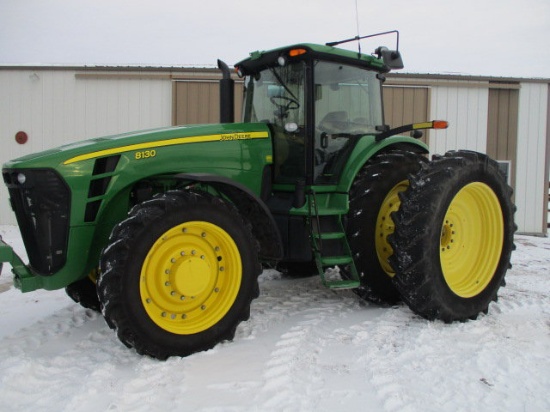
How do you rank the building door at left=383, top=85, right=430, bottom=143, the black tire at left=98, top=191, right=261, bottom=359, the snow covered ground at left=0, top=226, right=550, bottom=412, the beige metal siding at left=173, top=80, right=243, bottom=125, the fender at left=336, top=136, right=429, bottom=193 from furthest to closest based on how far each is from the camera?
the building door at left=383, top=85, right=430, bottom=143, the beige metal siding at left=173, top=80, right=243, bottom=125, the fender at left=336, top=136, right=429, bottom=193, the black tire at left=98, top=191, right=261, bottom=359, the snow covered ground at left=0, top=226, right=550, bottom=412

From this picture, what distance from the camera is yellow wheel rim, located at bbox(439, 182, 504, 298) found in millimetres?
4082

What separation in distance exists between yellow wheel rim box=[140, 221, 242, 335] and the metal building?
6883mm

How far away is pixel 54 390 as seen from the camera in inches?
108

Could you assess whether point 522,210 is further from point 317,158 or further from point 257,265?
point 257,265

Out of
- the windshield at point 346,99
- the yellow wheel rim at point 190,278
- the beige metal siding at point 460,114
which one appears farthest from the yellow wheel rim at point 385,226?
the beige metal siding at point 460,114

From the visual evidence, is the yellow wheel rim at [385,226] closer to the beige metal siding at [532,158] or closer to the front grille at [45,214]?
the front grille at [45,214]

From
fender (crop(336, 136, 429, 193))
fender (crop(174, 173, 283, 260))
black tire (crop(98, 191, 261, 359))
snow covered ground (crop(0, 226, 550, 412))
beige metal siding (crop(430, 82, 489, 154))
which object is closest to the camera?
snow covered ground (crop(0, 226, 550, 412))

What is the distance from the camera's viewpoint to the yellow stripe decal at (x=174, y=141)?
10.5 ft

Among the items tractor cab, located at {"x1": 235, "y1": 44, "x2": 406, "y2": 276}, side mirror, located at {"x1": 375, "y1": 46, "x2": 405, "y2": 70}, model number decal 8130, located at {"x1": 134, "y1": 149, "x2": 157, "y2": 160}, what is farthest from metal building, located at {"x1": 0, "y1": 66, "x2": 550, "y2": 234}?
model number decal 8130, located at {"x1": 134, "y1": 149, "x2": 157, "y2": 160}

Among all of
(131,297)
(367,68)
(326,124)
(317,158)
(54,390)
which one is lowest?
(54,390)

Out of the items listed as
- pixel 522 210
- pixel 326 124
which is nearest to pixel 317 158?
pixel 326 124

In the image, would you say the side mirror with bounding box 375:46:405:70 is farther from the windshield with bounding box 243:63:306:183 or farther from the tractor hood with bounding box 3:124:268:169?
the tractor hood with bounding box 3:124:268:169

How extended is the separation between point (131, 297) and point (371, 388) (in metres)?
1.46

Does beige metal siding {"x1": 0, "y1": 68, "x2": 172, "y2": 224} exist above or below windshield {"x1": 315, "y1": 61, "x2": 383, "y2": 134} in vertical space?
above
